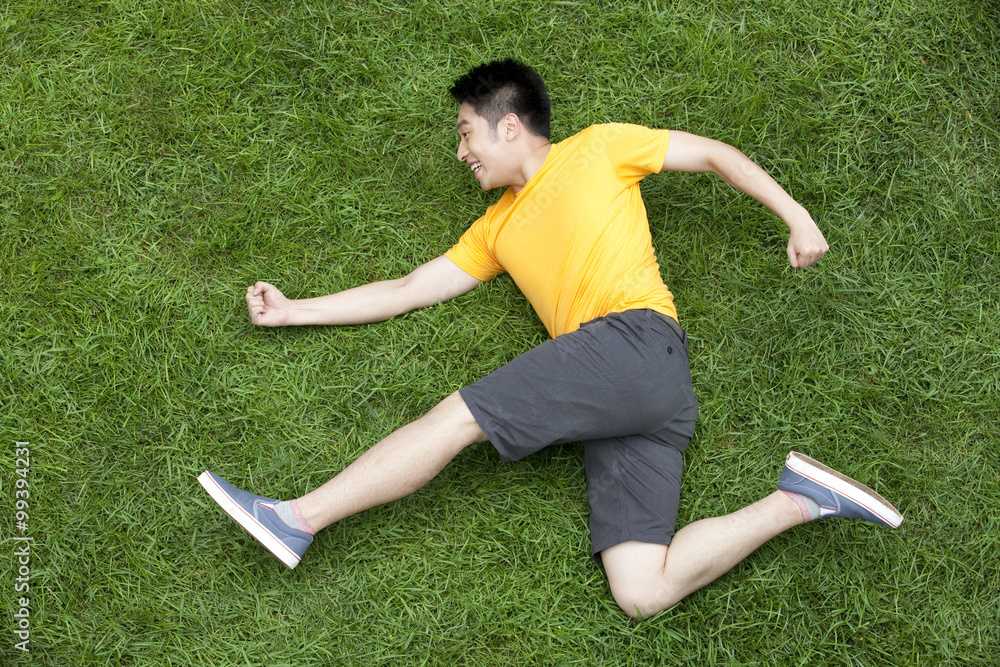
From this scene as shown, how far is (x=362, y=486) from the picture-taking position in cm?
276

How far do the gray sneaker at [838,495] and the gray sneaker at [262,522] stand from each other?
211 cm

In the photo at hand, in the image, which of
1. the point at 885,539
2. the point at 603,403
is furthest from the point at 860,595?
the point at 603,403

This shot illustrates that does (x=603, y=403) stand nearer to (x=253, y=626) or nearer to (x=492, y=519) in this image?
(x=492, y=519)

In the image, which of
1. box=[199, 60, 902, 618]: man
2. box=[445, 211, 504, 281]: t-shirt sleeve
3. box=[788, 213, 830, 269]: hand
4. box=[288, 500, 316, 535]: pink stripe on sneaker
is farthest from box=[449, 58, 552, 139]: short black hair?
box=[288, 500, 316, 535]: pink stripe on sneaker

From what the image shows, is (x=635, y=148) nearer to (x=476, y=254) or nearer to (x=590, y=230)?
(x=590, y=230)

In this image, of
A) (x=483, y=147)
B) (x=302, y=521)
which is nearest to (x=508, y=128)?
(x=483, y=147)

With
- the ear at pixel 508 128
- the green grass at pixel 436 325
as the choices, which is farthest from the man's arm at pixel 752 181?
the ear at pixel 508 128

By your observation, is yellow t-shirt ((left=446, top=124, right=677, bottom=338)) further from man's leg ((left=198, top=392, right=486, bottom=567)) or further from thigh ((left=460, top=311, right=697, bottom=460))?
man's leg ((left=198, top=392, right=486, bottom=567))

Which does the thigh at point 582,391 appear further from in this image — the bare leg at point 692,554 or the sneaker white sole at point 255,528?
the sneaker white sole at point 255,528

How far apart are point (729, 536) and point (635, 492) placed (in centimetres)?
43

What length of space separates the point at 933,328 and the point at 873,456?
0.72 metres

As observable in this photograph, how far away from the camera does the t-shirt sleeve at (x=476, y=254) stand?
10.5ft

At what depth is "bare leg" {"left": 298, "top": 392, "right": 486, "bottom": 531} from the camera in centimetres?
273

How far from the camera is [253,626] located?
3010mm
